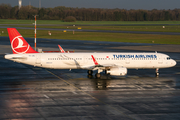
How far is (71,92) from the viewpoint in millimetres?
38688

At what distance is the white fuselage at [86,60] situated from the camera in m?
47.8

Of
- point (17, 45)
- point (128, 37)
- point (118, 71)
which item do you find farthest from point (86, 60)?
point (128, 37)

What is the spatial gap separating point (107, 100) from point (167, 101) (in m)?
7.04

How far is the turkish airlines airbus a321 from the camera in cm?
4759

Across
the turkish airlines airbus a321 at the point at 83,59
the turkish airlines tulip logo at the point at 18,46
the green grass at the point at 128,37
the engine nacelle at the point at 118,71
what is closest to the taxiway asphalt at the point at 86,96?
the engine nacelle at the point at 118,71

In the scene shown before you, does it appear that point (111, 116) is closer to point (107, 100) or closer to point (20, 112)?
point (107, 100)

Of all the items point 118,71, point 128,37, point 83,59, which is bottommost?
point 118,71

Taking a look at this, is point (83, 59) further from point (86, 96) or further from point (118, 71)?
point (86, 96)

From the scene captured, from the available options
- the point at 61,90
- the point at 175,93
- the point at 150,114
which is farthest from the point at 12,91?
the point at 175,93

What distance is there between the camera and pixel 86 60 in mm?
49188

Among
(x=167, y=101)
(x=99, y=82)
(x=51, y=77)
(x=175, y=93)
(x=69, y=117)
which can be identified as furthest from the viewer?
(x=51, y=77)

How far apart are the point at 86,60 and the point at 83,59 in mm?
527

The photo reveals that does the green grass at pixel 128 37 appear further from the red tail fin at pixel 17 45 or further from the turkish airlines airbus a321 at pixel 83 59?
the red tail fin at pixel 17 45

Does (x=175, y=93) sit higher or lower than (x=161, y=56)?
lower
